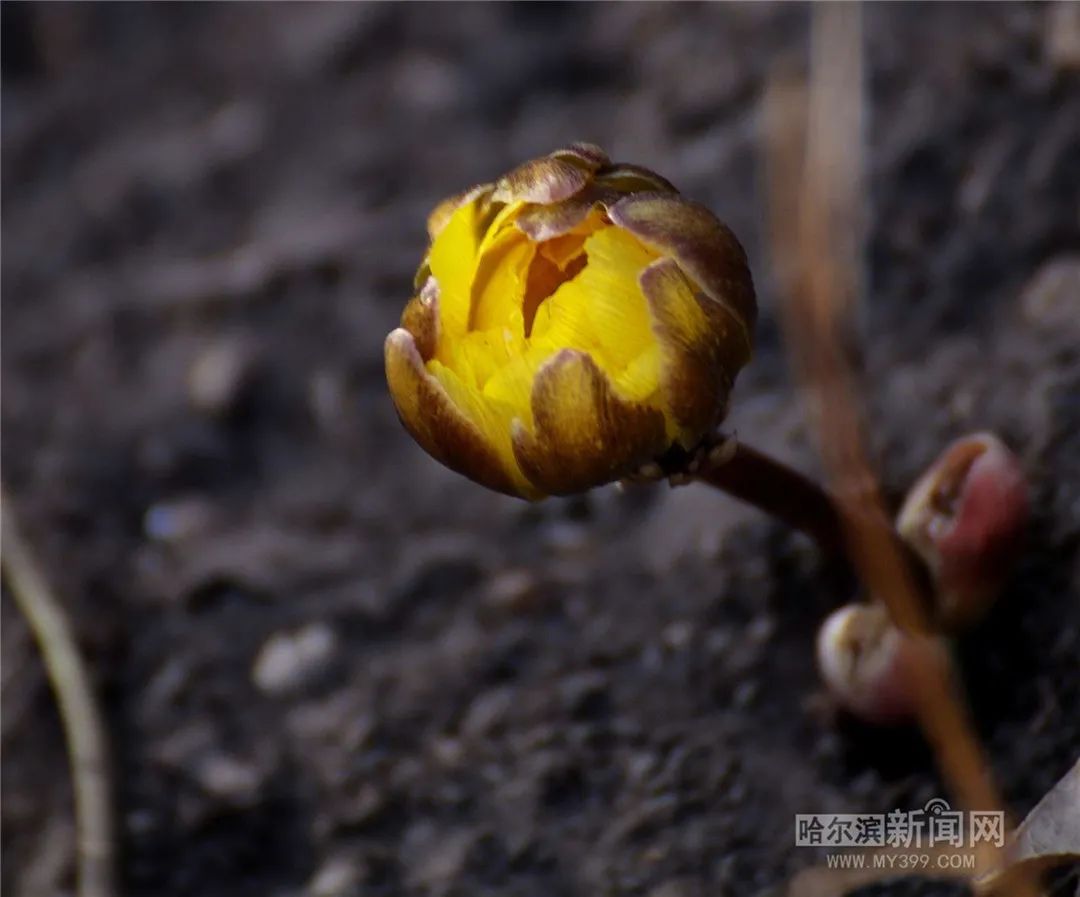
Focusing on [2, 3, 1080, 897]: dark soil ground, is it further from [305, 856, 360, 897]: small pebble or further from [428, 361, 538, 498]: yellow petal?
[428, 361, 538, 498]: yellow petal

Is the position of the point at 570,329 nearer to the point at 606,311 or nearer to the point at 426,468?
the point at 606,311

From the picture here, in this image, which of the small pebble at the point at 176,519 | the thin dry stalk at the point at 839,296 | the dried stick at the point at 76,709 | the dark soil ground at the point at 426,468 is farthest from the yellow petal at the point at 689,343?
the small pebble at the point at 176,519

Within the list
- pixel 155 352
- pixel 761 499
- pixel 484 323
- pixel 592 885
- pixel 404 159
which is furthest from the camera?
pixel 404 159

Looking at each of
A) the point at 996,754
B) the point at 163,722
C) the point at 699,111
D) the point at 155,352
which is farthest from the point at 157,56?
the point at 996,754

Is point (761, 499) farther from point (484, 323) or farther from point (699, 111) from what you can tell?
point (699, 111)

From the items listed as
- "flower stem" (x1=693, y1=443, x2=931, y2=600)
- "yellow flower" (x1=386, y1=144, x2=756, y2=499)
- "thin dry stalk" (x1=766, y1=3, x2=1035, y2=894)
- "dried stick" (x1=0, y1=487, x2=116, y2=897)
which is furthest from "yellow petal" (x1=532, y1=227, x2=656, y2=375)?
"dried stick" (x1=0, y1=487, x2=116, y2=897)

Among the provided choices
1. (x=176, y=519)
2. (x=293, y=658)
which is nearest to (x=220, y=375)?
(x=176, y=519)
